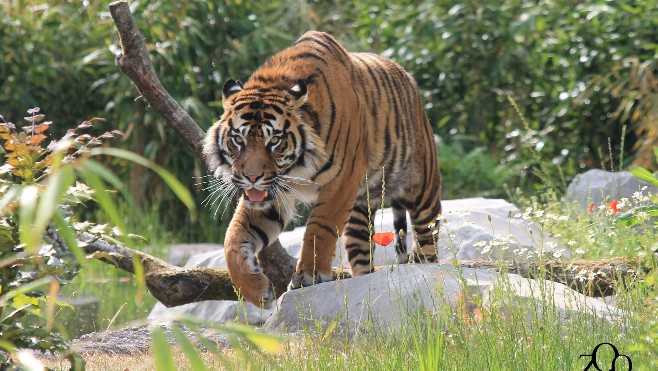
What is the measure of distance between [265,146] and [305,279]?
669mm

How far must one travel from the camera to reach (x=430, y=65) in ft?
34.7

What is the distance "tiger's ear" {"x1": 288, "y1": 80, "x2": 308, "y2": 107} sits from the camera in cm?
467

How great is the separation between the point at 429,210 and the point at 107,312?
2.21m

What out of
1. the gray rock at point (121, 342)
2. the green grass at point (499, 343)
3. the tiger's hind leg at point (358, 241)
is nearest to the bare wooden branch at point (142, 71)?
the gray rock at point (121, 342)

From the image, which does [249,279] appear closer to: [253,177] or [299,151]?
[253,177]

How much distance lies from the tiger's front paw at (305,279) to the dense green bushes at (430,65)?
4.32 metres

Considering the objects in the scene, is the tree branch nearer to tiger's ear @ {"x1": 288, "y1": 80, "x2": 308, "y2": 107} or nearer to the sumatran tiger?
the sumatran tiger

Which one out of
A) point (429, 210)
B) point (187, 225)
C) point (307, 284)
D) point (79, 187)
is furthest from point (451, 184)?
point (79, 187)

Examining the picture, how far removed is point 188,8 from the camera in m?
9.33

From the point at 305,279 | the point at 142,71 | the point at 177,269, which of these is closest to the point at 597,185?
the point at 305,279

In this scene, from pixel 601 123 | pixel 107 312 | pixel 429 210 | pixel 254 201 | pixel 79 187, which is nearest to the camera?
pixel 79 187

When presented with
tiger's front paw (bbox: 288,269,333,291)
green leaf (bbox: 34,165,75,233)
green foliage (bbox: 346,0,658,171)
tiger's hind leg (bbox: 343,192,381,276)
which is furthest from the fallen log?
green foliage (bbox: 346,0,658,171)

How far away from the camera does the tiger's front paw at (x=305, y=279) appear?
4719 millimetres

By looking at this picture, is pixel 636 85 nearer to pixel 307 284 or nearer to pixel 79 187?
pixel 307 284
